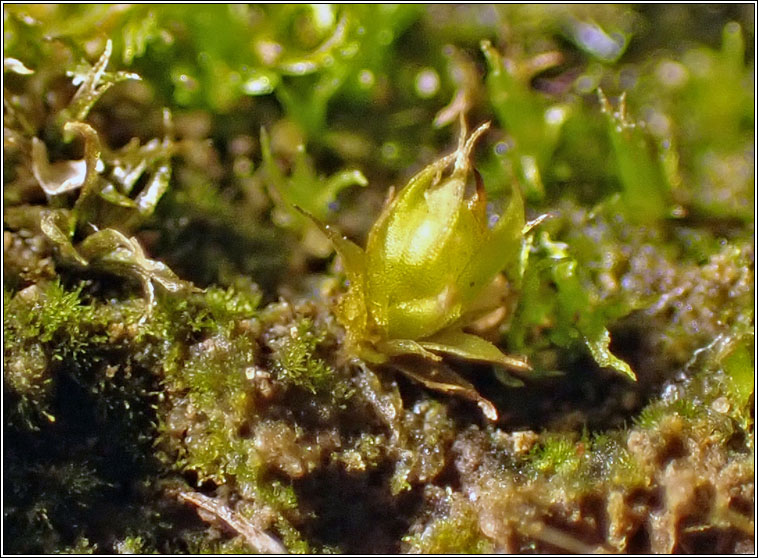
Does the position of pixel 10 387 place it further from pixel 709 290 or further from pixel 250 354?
pixel 709 290

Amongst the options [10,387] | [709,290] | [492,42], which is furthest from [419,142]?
[10,387]

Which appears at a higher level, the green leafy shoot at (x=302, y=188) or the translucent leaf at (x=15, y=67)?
the translucent leaf at (x=15, y=67)

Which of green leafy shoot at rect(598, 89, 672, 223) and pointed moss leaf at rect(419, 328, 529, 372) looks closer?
pointed moss leaf at rect(419, 328, 529, 372)

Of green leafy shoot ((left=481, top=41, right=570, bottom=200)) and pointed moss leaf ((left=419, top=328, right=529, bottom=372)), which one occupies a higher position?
green leafy shoot ((left=481, top=41, right=570, bottom=200))

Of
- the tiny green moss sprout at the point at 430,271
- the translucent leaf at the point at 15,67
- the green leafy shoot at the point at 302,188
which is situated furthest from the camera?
the green leafy shoot at the point at 302,188

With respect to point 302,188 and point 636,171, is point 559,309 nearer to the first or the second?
point 636,171

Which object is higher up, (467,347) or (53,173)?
(53,173)

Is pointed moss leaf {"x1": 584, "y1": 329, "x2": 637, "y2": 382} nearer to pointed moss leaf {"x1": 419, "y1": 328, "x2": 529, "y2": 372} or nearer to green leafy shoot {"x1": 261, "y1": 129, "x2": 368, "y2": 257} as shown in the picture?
pointed moss leaf {"x1": 419, "y1": 328, "x2": 529, "y2": 372}

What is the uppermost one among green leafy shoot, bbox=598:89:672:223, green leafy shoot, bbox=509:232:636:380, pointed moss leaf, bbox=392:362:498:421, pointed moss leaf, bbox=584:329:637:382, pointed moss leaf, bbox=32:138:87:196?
green leafy shoot, bbox=598:89:672:223

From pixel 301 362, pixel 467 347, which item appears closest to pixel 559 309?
pixel 467 347

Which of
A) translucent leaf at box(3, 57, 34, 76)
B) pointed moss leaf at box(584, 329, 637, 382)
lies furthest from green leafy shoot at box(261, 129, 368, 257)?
pointed moss leaf at box(584, 329, 637, 382)

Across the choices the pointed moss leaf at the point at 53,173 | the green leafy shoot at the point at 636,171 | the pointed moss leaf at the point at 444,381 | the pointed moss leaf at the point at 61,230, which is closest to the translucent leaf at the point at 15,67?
the pointed moss leaf at the point at 53,173

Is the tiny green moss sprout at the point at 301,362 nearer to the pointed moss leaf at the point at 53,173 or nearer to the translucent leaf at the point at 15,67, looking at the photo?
the pointed moss leaf at the point at 53,173
